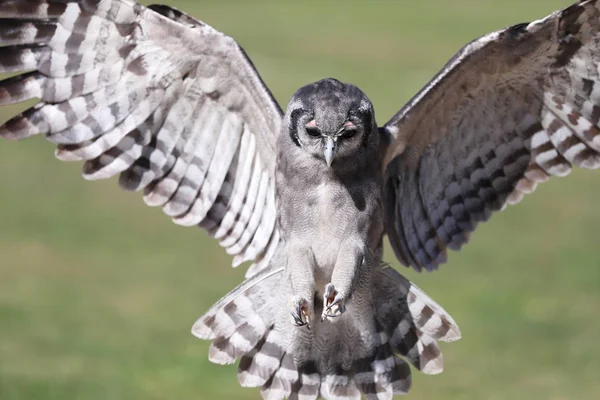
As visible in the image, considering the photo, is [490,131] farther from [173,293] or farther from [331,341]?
[173,293]

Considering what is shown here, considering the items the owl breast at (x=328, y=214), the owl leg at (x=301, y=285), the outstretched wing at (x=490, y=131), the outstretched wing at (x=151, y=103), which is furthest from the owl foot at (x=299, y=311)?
the outstretched wing at (x=490, y=131)

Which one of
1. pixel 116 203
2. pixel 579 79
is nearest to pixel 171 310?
pixel 116 203

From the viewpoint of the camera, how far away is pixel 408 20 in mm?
30547

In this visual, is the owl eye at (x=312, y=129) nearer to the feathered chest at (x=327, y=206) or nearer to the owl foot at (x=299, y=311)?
the feathered chest at (x=327, y=206)

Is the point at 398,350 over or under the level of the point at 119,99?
under

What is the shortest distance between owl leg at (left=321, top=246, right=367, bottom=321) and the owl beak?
0.64 m

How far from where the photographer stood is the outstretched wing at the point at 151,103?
768 centimetres

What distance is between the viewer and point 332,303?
24.0 ft

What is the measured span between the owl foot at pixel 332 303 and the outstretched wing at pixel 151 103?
40.0 inches

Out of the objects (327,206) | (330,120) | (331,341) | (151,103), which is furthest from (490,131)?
(151,103)

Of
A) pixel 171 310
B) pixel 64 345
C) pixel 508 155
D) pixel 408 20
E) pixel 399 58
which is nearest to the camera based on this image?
pixel 508 155

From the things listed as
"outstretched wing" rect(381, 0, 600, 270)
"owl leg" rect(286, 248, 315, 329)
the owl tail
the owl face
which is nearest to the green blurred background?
"outstretched wing" rect(381, 0, 600, 270)

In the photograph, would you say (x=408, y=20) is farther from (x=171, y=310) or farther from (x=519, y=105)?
(x=519, y=105)

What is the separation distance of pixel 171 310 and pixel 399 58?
13638 mm
